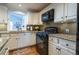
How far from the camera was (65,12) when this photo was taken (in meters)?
1.49

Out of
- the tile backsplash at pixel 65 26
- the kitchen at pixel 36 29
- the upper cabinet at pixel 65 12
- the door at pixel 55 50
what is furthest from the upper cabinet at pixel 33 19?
the door at pixel 55 50

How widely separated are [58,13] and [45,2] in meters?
0.30

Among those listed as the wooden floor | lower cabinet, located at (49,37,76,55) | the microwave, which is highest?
the microwave

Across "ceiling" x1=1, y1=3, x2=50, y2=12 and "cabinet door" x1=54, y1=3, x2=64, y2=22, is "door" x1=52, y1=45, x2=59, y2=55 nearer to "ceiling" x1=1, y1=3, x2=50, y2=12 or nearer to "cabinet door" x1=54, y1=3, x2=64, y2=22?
"cabinet door" x1=54, y1=3, x2=64, y2=22

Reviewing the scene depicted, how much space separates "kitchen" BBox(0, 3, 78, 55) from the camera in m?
1.24

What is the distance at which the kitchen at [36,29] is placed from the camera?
1.24m

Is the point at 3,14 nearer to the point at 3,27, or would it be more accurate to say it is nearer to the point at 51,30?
the point at 3,27

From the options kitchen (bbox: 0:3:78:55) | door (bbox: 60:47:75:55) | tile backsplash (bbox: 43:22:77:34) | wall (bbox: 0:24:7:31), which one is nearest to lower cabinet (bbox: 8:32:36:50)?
kitchen (bbox: 0:3:78:55)

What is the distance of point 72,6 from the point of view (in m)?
1.25

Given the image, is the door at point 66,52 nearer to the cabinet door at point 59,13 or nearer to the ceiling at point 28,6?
the cabinet door at point 59,13

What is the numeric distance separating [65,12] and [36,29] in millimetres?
487

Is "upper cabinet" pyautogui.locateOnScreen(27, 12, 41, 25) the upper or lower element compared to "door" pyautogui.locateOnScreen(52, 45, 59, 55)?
upper

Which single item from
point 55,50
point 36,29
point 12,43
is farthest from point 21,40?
point 55,50
